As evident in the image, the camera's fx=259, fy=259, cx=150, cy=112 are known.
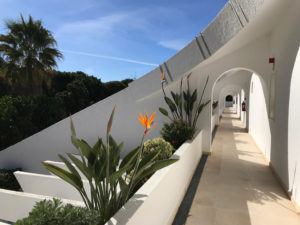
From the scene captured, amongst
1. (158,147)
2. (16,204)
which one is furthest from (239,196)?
(16,204)

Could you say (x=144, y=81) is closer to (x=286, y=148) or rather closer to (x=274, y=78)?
(x=274, y=78)

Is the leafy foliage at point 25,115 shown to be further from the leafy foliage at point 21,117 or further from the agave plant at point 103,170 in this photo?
the agave plant at point 103,170

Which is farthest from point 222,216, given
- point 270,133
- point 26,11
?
point 26,11

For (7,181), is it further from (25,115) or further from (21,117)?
(25,115)

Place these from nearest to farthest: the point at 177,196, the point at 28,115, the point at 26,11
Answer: the point at 177,196
the point at 28,115
the point at 26,11

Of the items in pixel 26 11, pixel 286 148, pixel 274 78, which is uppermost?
pixel 26 11

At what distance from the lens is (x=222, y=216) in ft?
11.8

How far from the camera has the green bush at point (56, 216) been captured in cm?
184

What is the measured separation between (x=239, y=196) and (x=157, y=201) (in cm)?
220

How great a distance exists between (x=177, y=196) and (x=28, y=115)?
705 centimetres

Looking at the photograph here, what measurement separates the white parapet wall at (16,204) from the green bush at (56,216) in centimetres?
178

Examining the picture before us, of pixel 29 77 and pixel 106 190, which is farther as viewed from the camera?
pixel 29 77

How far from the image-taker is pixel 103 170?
224 centimetres

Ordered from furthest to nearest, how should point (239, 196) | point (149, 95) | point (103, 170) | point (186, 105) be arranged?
point (149, 95) < point (186, 105) < point (239, 196) < point (103, 170)
